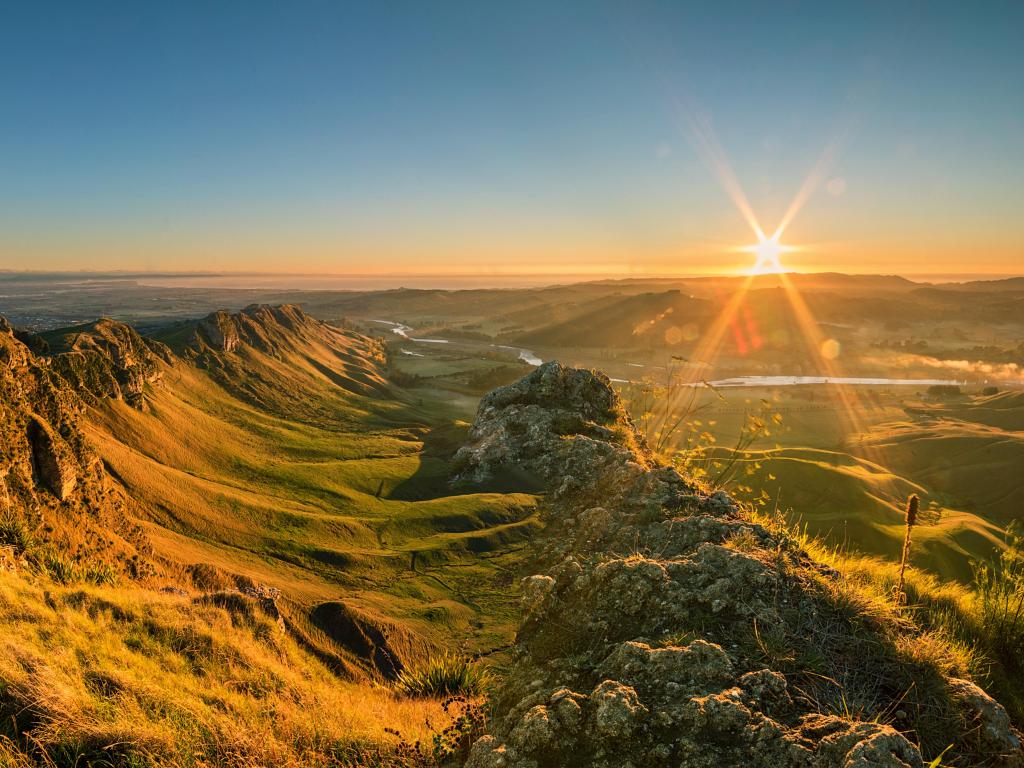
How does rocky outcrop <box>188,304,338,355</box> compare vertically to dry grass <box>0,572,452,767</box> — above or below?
above

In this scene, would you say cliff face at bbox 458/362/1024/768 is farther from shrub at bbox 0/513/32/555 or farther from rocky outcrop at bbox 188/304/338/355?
rocky outcrop at bbox 188/304/338/355

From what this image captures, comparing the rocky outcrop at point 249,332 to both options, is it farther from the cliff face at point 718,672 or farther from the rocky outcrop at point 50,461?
the cliff face at point 718,672

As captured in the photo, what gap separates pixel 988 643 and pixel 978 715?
3.62 metres

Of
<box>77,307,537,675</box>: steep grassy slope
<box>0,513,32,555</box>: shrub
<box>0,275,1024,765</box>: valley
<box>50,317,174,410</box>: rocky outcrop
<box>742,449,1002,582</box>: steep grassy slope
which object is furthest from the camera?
<box>742,449,1002,582</box>: steep grassy slope

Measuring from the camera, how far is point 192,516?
598 inches

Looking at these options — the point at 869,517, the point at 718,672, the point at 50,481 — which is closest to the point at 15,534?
the point at 50,481

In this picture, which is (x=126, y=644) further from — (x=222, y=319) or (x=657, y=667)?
(x=222, y=319)

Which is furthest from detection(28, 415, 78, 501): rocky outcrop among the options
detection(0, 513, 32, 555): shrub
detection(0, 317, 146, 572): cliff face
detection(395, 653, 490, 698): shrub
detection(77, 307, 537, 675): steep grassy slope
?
detection(395, 653, 490, 698): shrub

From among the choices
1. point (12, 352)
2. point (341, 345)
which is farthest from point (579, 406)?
point (341, 345)

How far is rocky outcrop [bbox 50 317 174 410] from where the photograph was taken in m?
20.8

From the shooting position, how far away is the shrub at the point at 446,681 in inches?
271

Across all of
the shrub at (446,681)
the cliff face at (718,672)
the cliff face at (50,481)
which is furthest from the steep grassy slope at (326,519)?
the cliff face at (718,672)

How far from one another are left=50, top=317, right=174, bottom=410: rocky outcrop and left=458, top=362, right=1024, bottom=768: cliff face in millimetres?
22646

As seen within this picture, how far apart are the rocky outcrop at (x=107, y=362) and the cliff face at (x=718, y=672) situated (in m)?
22.6
